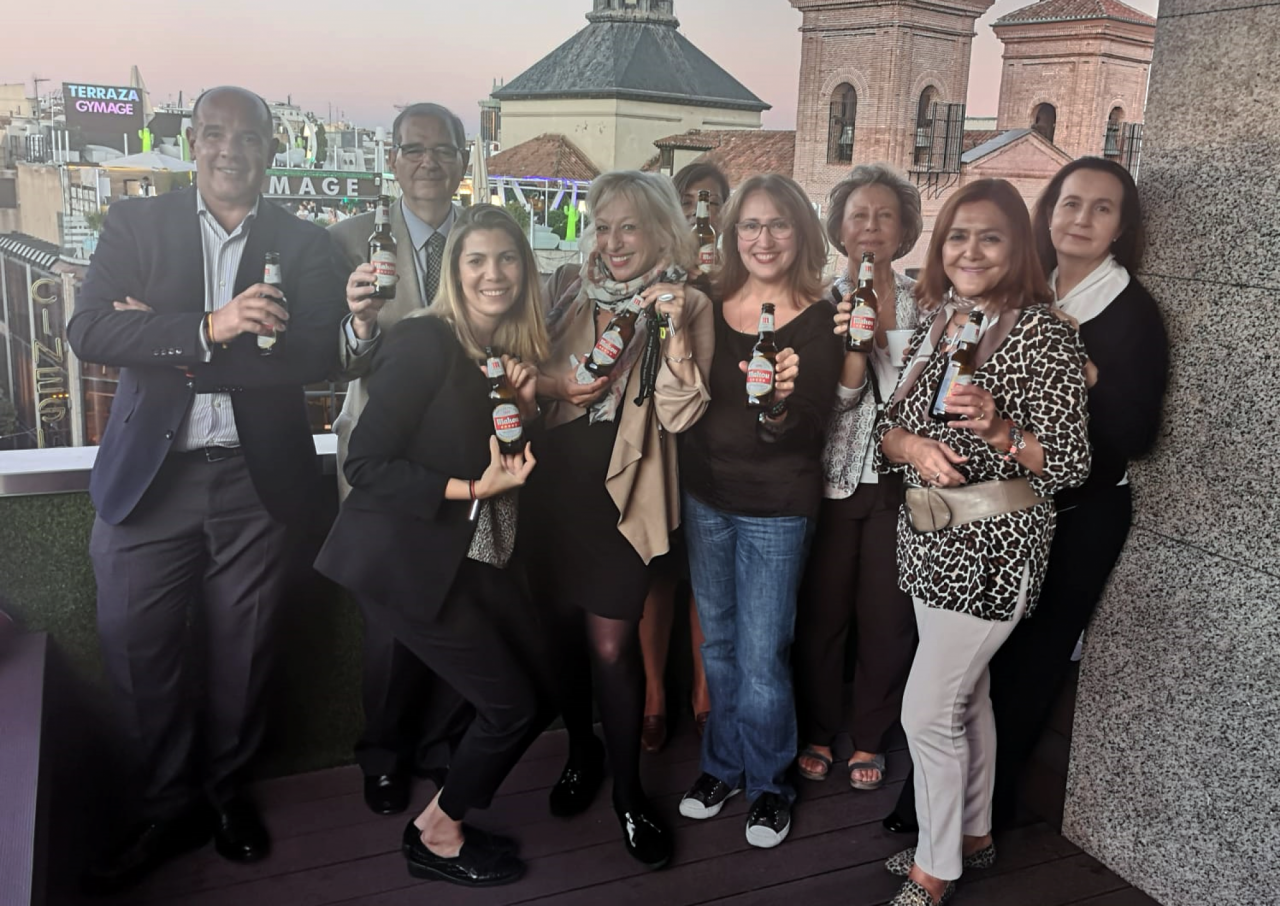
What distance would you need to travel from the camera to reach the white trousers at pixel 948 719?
83.4 inches

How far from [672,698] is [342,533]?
1446 millimetres

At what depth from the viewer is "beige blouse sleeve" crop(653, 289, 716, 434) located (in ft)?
7.61

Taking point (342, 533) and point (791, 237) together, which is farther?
point (791, 237)

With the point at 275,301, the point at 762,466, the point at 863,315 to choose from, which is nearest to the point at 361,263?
the point at 275,301

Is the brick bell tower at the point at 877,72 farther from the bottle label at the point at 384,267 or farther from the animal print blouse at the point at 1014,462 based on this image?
the bottle label at the point at 384,267

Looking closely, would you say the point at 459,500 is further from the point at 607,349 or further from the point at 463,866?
the point at 463,866

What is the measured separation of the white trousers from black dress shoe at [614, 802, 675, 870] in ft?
1.98

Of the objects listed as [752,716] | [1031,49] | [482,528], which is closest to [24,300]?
[482,528]

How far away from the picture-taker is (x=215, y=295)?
2324mm

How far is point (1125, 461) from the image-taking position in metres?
2.25

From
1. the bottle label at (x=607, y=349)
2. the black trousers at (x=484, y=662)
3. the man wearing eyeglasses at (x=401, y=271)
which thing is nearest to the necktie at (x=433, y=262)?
the man wearing eyeglasses at (x=401, y=271)

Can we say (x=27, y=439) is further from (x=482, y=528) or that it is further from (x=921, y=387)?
(x=921, y=387)

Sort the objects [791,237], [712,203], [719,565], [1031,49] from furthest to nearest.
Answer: [1031,49] < [712,203] < [719,565] < [791,237]

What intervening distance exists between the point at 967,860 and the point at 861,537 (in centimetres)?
85
